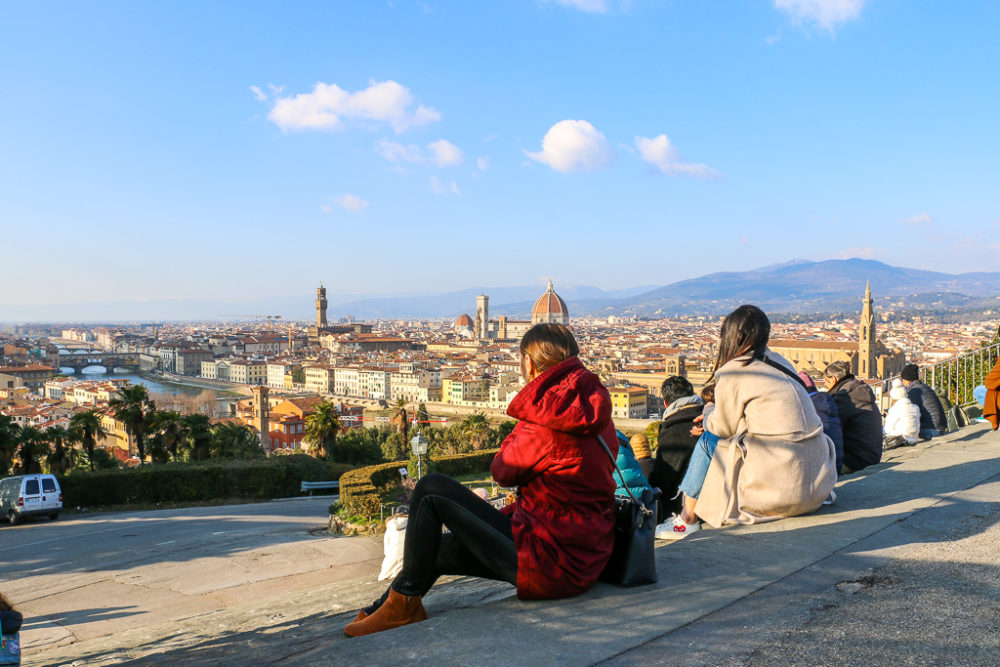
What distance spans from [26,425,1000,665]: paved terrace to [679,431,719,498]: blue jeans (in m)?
0.29

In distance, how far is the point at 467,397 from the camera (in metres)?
72.8

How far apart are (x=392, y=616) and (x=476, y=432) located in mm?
25095

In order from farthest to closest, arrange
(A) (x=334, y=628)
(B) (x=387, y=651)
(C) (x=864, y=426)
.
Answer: (C) (x=864, y=426) → (A) (x=334, y=628) → (B) (x=387, y=651)

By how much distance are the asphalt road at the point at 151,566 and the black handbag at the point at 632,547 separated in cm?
421

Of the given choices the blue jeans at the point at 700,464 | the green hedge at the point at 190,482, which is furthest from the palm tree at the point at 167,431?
the blue jeans at the point at 700,464

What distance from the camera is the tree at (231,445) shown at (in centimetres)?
1872

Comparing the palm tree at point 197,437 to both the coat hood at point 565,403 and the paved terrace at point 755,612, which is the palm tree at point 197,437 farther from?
the coat hood at point 565,403

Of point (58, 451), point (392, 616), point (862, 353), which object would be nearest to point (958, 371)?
point (392, 616)

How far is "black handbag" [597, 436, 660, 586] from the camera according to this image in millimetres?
2324

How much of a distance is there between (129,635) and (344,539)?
4.73 m

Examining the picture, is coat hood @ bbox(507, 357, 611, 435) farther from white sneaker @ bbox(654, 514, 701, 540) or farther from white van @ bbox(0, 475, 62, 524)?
white van @ bbox(0, 475, 62, 524)

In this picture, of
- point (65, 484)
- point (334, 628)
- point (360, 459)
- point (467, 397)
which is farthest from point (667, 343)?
point (334, 628)

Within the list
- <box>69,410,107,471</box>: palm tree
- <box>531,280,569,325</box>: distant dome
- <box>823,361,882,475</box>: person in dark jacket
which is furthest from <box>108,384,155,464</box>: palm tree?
<box>531,280,569,325</box>: distant dome

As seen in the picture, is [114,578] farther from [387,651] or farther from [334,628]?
[387,651]
